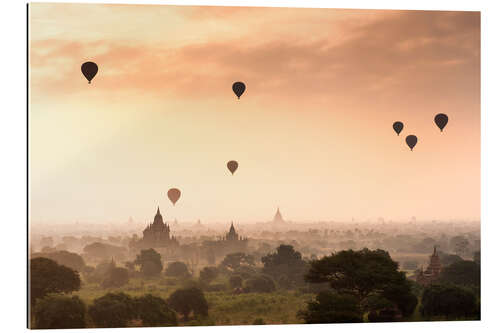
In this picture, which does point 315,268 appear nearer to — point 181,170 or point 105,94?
point 181,170

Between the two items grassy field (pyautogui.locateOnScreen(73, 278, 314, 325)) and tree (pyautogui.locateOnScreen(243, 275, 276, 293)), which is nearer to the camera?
grassy field (pyautogui.locateOnScreen(73, 278, 314, 325))

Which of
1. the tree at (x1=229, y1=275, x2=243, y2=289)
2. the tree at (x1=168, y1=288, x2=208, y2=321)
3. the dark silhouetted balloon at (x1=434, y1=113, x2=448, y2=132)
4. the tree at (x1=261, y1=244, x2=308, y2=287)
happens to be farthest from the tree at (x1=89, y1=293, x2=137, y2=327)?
the dark silhouetted balloon at (x1=434, y1=113, x2=448, y2=132)

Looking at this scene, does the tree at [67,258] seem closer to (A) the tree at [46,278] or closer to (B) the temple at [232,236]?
(A) the tree at [46,278]

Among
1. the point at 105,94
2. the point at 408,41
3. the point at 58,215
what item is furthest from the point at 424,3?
the point at 58,215

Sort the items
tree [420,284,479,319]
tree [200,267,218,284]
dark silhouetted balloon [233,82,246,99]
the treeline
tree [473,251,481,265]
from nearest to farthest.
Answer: the treeline
tree [200,267,218,284]
dark silhouetted balloon [233,82,246,99]
tree [420,284,479,319]
tree [473,251,481,265]

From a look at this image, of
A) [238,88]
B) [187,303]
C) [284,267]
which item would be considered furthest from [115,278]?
[238,88]

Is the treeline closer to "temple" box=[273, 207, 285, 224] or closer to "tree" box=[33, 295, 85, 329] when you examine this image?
"tree" box=[33, 295, 85, 329]

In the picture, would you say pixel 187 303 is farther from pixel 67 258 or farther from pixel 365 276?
pixel 365 276
